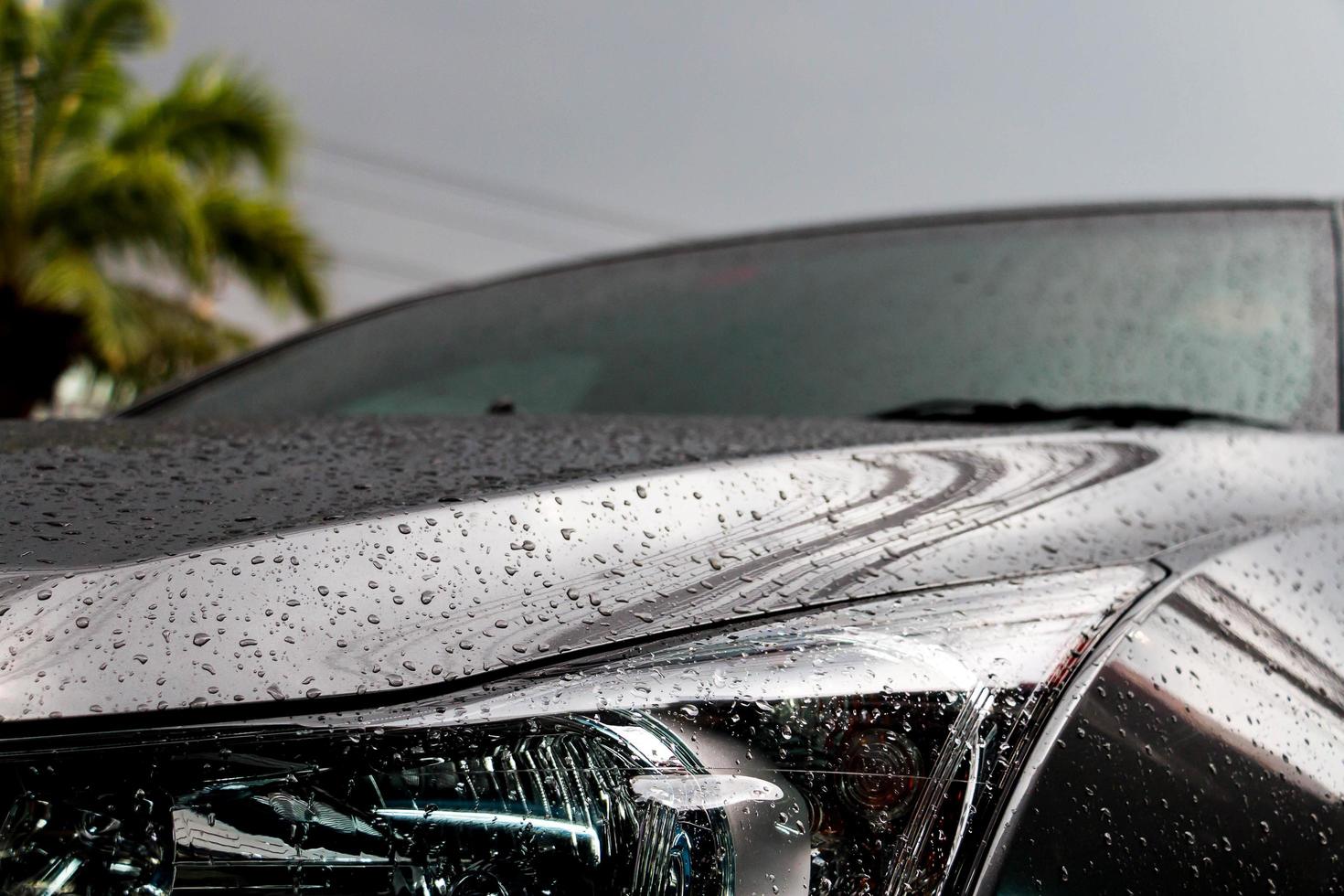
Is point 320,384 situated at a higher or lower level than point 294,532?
lower

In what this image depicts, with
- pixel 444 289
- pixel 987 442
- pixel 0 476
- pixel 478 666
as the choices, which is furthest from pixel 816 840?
pixel 444 289

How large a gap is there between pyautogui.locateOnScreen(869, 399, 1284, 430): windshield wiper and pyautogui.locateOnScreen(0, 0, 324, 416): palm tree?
30.2 feet

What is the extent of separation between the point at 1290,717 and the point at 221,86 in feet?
37.2

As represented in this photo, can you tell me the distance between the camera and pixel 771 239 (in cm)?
238

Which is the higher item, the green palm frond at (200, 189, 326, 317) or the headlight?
the headlight

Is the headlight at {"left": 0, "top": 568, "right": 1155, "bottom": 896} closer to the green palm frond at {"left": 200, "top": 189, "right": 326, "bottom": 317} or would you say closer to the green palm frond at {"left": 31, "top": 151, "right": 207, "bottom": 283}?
the green palm frond at {"left": 31, "top": 151, "right": 207, "bottom": 283}

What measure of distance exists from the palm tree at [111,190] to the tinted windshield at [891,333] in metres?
8.40

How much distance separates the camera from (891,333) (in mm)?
1869

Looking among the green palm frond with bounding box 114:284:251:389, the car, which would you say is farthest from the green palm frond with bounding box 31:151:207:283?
the car

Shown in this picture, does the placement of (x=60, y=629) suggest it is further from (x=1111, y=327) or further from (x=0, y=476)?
(x=1111, y=327)

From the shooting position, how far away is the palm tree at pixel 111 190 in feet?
32.6

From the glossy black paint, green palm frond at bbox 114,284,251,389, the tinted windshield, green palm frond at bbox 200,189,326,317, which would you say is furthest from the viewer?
green palm frond at bbox 114,284,251,389

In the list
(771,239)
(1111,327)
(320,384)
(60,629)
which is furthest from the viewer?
(771,239)

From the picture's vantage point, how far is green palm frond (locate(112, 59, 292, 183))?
10836 millimetres
